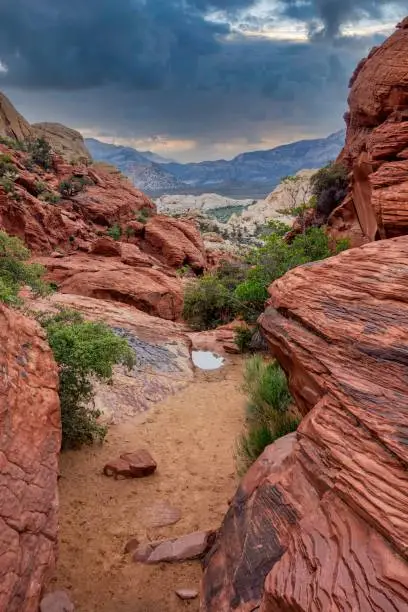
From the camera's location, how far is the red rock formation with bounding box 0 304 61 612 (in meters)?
4.95

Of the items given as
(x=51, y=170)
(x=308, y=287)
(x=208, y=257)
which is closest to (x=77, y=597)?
(x=308, y=287)

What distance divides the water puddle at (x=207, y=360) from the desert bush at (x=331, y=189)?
14.3 metres

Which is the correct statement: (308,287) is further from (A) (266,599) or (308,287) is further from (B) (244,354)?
(B) (244,354)

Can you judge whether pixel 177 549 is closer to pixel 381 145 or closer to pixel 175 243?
pixel 381 145

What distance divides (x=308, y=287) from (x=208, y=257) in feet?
121

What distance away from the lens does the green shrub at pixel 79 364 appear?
9875 mm

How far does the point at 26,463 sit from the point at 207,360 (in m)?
12.7

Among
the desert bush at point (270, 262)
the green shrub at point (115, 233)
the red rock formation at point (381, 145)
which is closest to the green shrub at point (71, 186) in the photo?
the green shrub at point (115, 233)

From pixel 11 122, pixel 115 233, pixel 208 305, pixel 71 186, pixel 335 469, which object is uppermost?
pixel 11 122

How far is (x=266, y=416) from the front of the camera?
954 cm

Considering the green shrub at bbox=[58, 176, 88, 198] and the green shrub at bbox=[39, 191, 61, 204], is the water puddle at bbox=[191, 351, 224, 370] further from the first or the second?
the green shrub at bbox=[58, 176, 88, 198]

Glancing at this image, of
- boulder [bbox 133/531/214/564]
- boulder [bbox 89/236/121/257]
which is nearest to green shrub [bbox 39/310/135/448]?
boulder [bbox 133/531/214/564]

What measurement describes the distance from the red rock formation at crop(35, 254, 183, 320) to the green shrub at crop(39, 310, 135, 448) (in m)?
13.7

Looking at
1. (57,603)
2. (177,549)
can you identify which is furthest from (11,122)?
(57,603)
